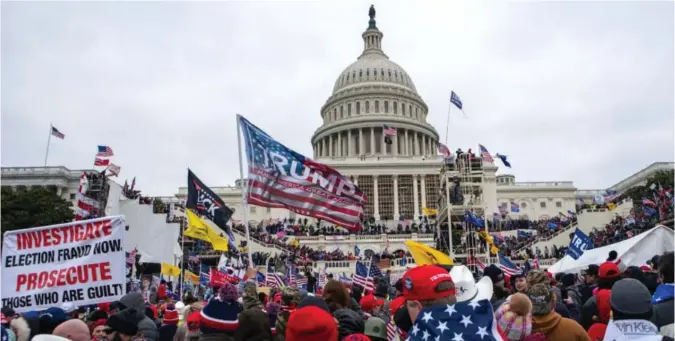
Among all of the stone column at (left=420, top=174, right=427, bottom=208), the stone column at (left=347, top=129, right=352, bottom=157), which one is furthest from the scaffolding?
the stone column at (left=347, top=129, right=352, bottom=157)

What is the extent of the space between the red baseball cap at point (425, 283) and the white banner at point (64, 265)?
5639mm

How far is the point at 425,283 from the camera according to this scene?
3.83 metres

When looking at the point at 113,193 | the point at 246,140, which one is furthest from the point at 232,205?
the point at 246,140

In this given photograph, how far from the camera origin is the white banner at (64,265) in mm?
8188

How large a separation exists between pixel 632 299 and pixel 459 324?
5.68 feet

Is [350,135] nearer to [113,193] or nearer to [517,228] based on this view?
[517,228]

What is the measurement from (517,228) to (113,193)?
1761 inches

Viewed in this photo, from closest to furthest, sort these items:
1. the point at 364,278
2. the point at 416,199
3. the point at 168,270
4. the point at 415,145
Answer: the point at 364,278
the point at 168,270
the point at 416,199
the point at 415,145

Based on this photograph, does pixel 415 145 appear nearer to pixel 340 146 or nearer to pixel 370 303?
pixel 340 146

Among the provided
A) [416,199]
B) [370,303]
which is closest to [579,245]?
[370,303]

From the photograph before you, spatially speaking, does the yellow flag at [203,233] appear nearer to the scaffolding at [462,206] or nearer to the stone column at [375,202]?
the scaffolding at [462,206]

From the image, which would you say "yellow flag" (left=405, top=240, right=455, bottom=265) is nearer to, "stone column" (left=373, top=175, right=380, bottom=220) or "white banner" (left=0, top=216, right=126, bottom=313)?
"white banner" (left=0, top=216, right=126, bottom=313)

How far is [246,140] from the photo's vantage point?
14.6 metres

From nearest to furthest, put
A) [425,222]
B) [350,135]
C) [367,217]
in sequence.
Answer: [425,222] < [367,217] < [350,135]
